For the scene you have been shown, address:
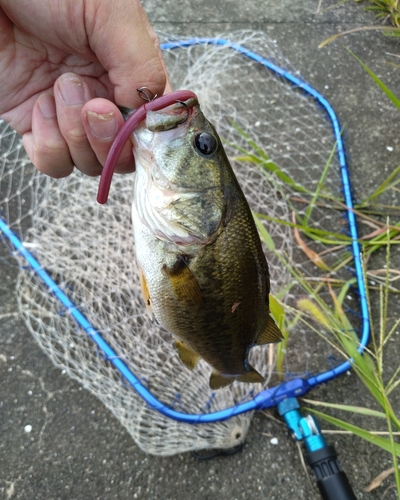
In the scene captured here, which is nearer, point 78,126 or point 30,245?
point 78,126

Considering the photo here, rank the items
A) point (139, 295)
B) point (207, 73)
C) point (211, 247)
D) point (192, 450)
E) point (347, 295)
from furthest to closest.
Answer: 1. point (207, 73)
2. point (347, 295)
3. point (139, 295)
4. point (192, 450)
5. point (211, 247)

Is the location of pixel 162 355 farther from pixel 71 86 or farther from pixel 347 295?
pixel 71 86

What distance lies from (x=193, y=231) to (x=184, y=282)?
0.17 meters

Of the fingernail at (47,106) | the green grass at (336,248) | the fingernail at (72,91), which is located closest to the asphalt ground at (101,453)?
the green grass at (336,248)

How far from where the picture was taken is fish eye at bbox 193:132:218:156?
1.41m

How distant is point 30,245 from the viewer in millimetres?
2518

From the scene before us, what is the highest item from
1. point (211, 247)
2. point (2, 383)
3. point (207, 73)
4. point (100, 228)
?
point (211, 247)

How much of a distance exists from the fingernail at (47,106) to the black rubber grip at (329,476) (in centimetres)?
184

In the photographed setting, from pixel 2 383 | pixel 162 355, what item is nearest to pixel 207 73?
pixel 162 355

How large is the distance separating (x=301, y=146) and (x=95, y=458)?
240 cm

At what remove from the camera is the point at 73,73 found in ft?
5.19

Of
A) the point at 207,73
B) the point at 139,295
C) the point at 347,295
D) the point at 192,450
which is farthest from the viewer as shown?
the point at 207,73

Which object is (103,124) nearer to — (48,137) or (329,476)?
(48,137)

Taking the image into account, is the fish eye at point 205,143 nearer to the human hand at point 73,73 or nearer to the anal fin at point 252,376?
the human hand at point 73,73
